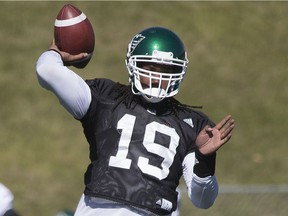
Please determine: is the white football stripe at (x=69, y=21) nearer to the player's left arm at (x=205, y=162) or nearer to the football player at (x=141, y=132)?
the football player at (x=141, y=132)

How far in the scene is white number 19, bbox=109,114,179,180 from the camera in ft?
19.5

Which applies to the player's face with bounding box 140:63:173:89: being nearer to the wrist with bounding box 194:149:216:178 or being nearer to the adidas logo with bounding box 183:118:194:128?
the adidas logo with bounding box 183:118:194:128

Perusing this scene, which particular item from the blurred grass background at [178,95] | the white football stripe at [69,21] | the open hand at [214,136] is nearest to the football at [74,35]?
the white football stripe at [69,21]

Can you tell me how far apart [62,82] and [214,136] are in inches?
33.2

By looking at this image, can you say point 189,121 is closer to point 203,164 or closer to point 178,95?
point 203,164

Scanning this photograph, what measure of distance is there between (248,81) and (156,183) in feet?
20.6

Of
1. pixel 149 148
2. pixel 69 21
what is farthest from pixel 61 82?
pixel 149 148

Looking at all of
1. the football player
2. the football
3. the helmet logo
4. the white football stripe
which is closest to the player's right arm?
the football player

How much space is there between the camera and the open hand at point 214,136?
5.76 m

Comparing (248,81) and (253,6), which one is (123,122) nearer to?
(248,81)

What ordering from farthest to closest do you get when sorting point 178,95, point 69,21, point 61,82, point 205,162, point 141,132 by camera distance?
point 178,95, point 69,21, point 141,132, point 205,162, point 61,82

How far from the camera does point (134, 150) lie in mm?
5980

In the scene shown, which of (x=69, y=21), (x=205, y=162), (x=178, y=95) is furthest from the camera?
(x=178, y=95)

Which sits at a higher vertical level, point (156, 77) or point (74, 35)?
point (74, 35)
